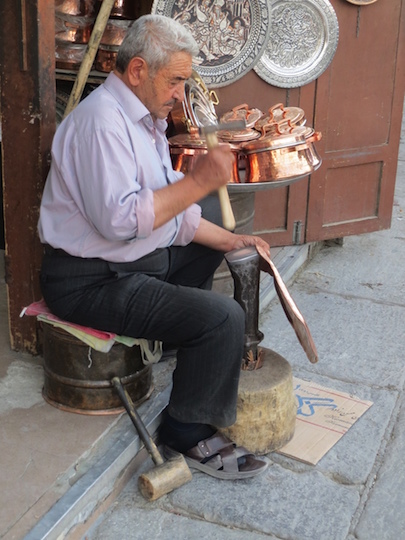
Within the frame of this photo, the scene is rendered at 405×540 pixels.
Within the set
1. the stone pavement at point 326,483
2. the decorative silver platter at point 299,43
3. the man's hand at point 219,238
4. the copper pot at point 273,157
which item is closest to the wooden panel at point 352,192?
the decorative silver platter at point 299,43

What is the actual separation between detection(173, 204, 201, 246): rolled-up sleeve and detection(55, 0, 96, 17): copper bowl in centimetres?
140

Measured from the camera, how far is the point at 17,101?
2828 mm

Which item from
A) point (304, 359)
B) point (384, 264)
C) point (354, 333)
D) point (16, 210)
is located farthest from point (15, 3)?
point (384, 264)

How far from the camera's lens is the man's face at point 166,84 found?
2422 millimetres

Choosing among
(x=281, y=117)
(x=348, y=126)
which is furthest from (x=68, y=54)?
(x=348, y=126)

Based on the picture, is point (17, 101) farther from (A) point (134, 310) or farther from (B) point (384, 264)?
(B) point (384, 264)

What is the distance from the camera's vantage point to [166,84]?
246cm

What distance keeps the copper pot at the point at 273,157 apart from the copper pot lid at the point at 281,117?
175 millimetres

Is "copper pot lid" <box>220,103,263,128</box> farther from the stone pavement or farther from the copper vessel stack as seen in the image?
the stone pavement

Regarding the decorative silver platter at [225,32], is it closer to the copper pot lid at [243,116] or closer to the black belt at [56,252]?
the copper pot lid at [243,116]

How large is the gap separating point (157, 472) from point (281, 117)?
195 cm

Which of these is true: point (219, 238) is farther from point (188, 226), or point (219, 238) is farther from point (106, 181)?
point (106, 181)

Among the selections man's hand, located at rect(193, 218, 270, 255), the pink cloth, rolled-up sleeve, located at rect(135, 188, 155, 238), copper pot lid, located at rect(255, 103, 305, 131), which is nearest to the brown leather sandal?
the pink cloth

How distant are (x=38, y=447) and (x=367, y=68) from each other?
10.1 ft
